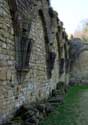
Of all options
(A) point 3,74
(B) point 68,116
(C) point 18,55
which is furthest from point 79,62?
(A) point 3,74

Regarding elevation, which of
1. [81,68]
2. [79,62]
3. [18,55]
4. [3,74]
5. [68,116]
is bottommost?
[68,116]

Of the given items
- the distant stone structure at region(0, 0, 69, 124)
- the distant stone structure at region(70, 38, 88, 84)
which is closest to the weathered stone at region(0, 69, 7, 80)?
the distant stone structure at region(0, 0, 69, 124)

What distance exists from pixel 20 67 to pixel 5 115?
1.37 m

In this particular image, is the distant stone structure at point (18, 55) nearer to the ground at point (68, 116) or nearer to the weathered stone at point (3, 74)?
the weathered stone at point (3, 74)

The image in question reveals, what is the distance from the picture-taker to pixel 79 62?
74.3 feet

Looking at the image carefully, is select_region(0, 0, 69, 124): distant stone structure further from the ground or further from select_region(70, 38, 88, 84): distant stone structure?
select_region(70, 38, 88, 84): distant stone structure

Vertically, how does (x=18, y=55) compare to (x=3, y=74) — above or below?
above

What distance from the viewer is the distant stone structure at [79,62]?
22094mm

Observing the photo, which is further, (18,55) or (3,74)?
(18,55)

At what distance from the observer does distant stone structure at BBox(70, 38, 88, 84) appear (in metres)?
22.1

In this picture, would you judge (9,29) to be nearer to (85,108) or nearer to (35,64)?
(35,64)

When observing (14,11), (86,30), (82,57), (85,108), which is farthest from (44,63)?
(86,30)

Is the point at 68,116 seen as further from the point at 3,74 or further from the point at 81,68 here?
the point at 81,68

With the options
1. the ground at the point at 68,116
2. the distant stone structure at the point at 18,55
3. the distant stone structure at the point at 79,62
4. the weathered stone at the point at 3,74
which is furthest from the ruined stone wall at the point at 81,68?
the weathered stone at the point at 3,74
